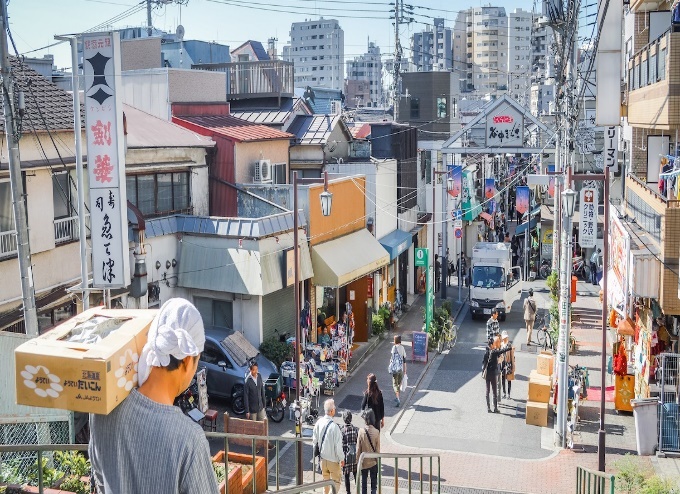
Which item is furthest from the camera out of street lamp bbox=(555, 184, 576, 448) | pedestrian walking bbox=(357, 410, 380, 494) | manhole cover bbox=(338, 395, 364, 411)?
manhole cover bbox=(338, 395, 364, 411)

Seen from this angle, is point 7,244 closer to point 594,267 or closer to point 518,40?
point 594,267

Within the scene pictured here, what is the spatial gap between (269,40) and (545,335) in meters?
49.5

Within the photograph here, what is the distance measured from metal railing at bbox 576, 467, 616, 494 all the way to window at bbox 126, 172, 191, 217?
13.6 m

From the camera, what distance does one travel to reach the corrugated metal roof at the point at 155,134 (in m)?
22.0

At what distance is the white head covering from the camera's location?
3684mm

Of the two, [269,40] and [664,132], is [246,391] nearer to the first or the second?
[664,132]

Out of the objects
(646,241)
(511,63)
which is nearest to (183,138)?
(646,241)

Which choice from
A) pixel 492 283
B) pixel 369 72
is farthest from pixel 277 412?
pixel 369 72

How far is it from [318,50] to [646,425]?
12021 cm

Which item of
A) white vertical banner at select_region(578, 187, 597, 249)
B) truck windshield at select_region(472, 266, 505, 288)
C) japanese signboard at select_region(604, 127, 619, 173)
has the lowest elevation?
truck windshield at select_region(472, 266, 505, 288)

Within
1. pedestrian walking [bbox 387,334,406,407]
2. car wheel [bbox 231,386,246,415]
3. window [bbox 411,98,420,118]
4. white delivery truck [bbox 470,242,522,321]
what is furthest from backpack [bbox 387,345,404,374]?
window [bbox 411,98,420,118]

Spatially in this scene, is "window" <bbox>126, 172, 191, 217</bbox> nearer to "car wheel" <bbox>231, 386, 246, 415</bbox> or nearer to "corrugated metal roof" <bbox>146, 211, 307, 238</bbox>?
"corrugated metal roof" <bbox>146, 211, 307, 238</bbox>

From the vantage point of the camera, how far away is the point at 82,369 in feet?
12.4

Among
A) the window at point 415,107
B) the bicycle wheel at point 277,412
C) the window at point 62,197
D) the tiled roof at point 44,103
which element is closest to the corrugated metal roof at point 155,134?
the tiled roof at point 44,103
